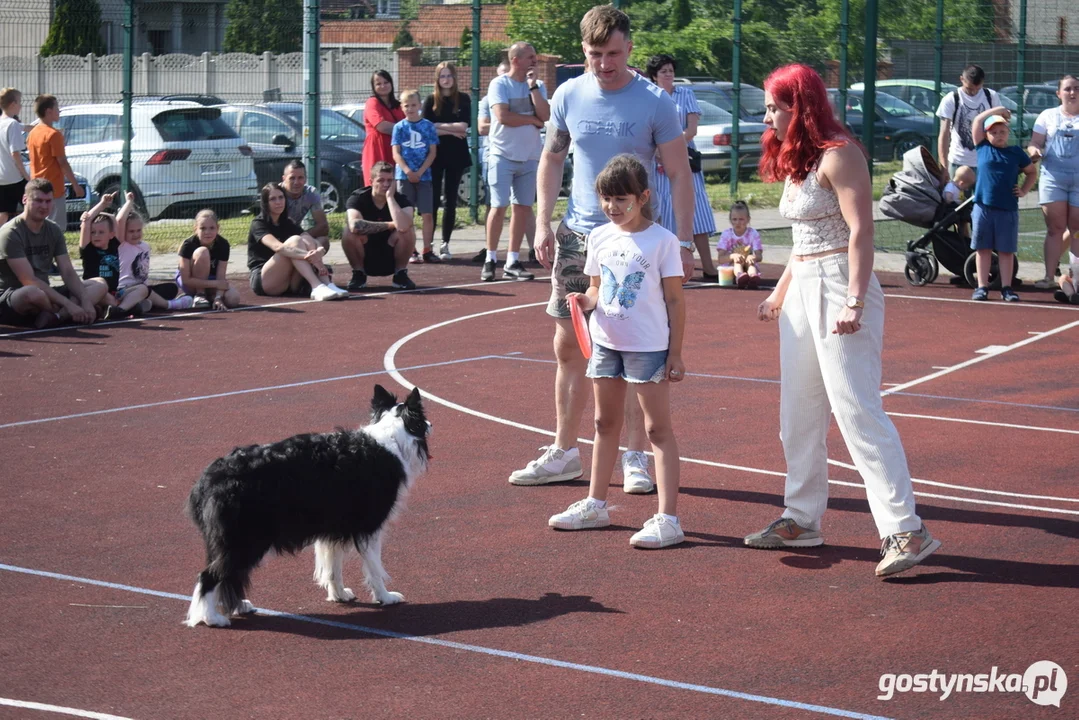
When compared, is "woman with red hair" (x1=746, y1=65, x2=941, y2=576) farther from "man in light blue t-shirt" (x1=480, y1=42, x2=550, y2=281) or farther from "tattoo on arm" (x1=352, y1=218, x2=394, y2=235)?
"man in light blue t-shirt" (x1=480, y1=42, x2=550, y2=281)

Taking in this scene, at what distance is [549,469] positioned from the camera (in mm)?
7824

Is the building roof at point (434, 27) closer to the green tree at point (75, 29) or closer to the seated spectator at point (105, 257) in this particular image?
the green tree at point (75, 29)

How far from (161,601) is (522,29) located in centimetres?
3339

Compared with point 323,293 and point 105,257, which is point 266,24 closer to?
point 323,293

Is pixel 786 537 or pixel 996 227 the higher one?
pixel 996 227

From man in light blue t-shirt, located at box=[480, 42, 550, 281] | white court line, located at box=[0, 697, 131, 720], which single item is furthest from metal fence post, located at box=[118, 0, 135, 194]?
white court line, located at box=[0, 697, 131, 720]

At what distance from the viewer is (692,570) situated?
6.41 meters

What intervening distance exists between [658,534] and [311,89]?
13933mm

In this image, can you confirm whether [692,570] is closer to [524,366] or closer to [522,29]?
[524,366]

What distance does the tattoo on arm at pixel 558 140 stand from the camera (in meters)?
7.68

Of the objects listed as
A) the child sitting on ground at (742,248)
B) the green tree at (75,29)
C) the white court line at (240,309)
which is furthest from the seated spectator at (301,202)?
the green tree at (75,29)

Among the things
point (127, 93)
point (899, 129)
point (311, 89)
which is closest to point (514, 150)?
point (311, 89)

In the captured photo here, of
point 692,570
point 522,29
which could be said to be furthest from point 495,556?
point 522,29

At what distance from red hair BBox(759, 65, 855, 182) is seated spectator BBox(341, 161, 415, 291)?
9.42m
